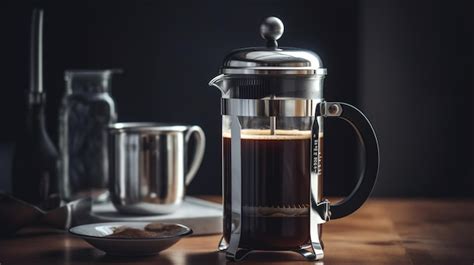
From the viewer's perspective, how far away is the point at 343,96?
166cm

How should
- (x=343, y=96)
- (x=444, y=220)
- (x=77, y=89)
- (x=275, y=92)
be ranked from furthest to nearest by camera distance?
(x=343, y=96)
(x=77, y=89)
(x=444, y=220)
(x=275, y=92)

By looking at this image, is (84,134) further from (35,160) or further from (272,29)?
(272,29)

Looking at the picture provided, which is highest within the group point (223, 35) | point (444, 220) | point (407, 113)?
point (223, 35)

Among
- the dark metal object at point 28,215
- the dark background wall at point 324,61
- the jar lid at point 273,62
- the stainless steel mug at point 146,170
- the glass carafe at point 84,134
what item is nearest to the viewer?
the jar lid at point 273,62

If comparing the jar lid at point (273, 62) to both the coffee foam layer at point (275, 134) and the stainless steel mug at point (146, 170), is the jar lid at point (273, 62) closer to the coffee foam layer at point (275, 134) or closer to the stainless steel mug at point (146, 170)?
the coffee foam layer at point (275, 134)

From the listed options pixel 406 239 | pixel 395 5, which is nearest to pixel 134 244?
pixel 406 239

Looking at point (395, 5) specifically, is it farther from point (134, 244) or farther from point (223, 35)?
point (134, 244)

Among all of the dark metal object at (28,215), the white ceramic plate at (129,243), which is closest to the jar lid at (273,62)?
the white ceramic plate at (129,243)

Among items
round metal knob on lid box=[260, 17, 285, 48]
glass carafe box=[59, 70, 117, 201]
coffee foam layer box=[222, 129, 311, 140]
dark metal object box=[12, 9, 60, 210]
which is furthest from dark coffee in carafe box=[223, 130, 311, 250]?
glass carafe box=[59, 70, 117, 201]

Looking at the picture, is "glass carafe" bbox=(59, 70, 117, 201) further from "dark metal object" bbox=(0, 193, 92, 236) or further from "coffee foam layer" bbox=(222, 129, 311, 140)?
"coffee foam layer" bbox=(222, 129, 311, 140)

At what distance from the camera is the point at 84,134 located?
5.11 ft

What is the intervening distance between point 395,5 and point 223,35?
33 centimetres

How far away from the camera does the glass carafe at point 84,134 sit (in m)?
1.55

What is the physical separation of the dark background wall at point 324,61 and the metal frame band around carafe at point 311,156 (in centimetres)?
57
